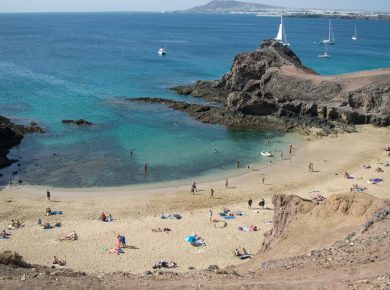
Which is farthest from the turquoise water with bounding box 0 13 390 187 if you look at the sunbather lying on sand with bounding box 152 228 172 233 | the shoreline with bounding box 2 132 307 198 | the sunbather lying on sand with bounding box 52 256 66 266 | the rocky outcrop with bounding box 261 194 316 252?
the rocky outcrop with bounding box 261 194 316 252

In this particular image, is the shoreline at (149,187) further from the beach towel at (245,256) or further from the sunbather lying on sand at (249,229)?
the beach towel at (245,256)

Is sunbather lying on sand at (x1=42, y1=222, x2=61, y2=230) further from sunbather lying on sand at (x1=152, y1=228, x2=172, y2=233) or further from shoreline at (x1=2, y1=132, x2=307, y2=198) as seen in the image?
sunbather lying on sand at (x1=152, y1=228, x2=172, y2=233)

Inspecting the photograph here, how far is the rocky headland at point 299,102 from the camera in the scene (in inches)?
2272

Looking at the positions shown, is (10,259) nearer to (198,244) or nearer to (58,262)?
(58,262)

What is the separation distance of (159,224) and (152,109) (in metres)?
34.0

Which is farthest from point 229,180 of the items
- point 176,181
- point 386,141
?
point 386,141

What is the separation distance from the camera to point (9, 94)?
70.8 m

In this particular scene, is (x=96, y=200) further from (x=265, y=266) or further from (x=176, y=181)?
(x=265, y=266)

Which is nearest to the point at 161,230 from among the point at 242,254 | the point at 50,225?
the point at 242,254

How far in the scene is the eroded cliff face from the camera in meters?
58.2

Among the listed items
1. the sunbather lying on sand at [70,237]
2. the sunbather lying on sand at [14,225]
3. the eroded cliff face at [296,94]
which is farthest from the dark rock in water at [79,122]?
the sunbather lying on sand at [70,237]

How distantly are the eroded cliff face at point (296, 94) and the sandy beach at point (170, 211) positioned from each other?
10.1 metres

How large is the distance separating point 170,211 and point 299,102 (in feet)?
105

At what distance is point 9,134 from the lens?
50125 mm
